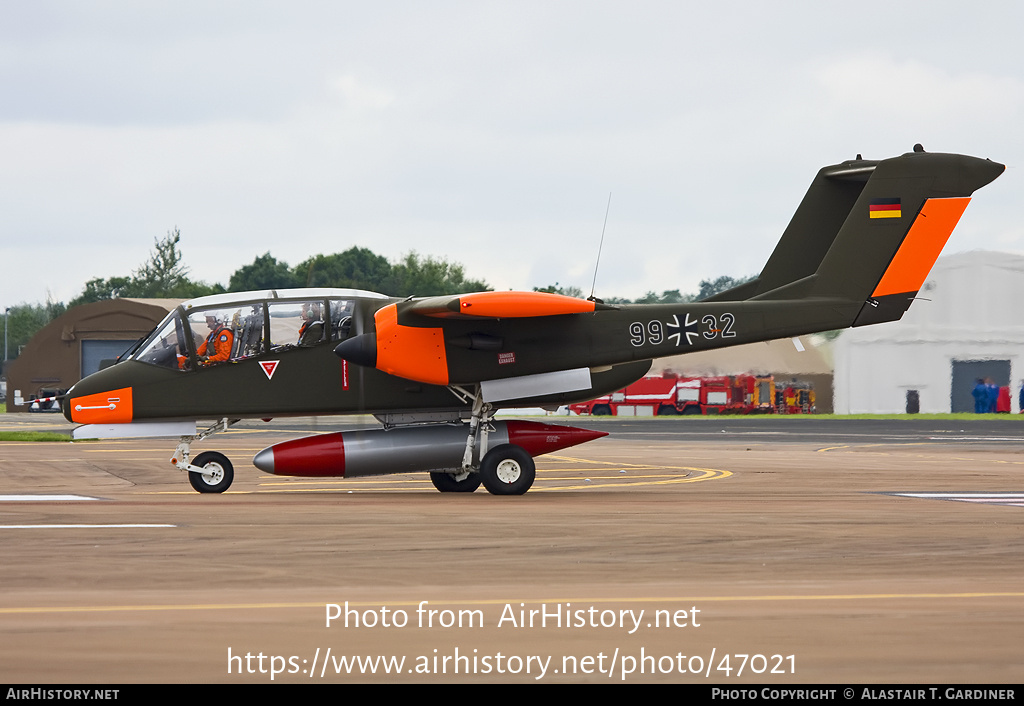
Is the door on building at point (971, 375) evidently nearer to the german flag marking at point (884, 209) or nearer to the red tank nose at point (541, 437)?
the german flag marking at point (884, 209)

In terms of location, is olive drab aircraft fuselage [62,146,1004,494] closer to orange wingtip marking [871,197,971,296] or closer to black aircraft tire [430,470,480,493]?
orange wingtip marking [871,197,971,296]

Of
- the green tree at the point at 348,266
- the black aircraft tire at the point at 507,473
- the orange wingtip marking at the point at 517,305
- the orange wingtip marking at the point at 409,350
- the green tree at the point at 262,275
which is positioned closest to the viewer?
the orange wingtip marking at the point at 517,305

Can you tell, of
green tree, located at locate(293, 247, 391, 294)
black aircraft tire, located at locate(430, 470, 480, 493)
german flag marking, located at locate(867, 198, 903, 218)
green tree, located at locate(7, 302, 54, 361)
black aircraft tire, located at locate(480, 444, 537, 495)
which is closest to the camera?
black aircraft tire, located at locate(480, 444, 537, 495)

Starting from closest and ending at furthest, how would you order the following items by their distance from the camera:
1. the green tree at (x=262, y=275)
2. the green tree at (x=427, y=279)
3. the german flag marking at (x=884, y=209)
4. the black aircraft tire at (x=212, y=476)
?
the black aircraft tire at (x=212, y=476)
the german flag marking at (x=884, y=209)
the green tree at (x=427, y=279)
the green tree at (x=262, y=275)

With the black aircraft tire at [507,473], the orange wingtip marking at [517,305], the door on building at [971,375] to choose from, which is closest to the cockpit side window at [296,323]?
the orange wingtip marking at [517,305]

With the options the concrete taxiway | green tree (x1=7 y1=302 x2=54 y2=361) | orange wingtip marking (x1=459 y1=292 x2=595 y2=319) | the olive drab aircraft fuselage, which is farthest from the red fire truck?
green tree (x1=7 y1=302 x2=54 y2=361)

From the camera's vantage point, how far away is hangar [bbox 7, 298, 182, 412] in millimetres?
74312

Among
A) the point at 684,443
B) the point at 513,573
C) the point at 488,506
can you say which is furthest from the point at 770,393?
the point at 513,573

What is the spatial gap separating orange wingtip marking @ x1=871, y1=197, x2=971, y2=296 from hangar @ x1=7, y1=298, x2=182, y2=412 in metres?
62.8

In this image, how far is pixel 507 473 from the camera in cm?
1709

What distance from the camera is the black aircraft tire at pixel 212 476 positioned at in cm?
1730

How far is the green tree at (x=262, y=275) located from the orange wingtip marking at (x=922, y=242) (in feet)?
218

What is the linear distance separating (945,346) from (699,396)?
15232 mm

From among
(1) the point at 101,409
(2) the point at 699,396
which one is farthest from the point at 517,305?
(2) the point at 699,396
